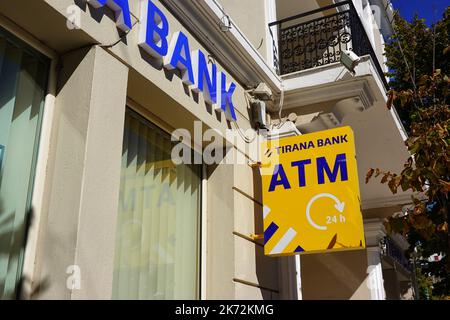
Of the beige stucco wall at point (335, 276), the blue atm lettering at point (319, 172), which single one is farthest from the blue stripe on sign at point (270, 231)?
the beige stucco wall at point (335, 276)

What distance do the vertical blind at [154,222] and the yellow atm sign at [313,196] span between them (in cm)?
88

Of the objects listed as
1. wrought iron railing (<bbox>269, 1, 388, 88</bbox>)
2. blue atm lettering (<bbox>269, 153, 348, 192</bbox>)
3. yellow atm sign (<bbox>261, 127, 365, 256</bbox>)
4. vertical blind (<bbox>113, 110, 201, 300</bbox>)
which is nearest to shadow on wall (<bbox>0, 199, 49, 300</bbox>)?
vertical blind (<bbox>113, 110, 201, 300</bbox>)

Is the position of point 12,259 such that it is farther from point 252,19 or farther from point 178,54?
point 252,19

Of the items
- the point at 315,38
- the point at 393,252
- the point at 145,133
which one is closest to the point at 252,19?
the point at 315,38

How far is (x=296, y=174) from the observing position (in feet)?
18.7

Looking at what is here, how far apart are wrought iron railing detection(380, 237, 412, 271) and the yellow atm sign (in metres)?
7.63

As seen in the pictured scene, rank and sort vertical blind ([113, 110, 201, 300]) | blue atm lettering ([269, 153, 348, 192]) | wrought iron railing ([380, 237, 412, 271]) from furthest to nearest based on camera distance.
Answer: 1. wrought iron railing ([380, 237, 412, 271])
2. blue atm lettering ([269, 153, 348, 192])
3. vertical blind ([113, 110, 201, 300])

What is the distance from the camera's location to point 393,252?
14.4 metres

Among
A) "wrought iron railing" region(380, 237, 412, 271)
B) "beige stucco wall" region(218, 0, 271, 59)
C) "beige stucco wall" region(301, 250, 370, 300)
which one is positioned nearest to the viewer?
"beige stucco wall" region(218, 0, 271, 59)

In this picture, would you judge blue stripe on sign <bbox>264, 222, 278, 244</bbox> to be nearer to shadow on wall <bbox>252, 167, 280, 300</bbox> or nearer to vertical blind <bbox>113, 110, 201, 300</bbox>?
shadow on wall <bbox>252, 167, 280, 300</bbox>

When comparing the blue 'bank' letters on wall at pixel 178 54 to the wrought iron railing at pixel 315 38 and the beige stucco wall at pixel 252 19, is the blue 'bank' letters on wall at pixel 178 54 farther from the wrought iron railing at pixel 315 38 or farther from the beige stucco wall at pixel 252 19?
the wrought iron railing at pixel 315 38

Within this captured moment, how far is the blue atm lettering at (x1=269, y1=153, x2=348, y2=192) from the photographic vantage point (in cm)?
548

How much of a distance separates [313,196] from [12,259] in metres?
3.19
